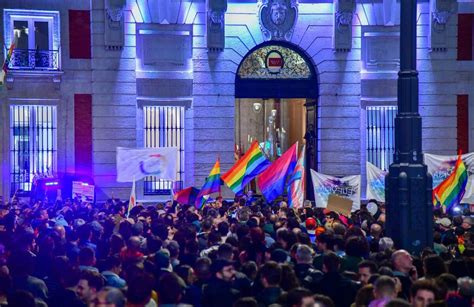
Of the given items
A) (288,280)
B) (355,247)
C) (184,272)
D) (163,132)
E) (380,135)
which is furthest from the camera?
(380,135)

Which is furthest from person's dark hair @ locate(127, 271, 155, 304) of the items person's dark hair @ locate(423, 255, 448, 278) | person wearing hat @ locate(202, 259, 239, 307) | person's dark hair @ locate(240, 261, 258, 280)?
person's dark hair @ locate(423, 255, 448, 278)

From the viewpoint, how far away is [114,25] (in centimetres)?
2662

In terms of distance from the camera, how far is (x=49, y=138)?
26969 mm

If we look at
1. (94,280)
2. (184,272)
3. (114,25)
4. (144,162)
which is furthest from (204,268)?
(114,25)

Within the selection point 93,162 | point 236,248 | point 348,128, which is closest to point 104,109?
point 93,162

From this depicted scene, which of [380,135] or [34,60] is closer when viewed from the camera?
[34,60]

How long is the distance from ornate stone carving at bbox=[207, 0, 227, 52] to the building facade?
35 millimetres

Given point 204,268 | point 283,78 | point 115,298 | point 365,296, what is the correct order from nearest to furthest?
point 115,298, point 365,296, point 204,268, point 283,78

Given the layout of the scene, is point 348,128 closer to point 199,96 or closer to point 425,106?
point 425,106

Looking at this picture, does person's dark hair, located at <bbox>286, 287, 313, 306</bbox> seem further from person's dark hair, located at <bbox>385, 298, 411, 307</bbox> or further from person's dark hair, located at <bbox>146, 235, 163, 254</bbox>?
person's dark hair, located at <bbox>146, 235, 163, 254</bbox>

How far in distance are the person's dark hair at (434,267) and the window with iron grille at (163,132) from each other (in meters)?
18.0

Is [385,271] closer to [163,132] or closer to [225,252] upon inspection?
[225,252]

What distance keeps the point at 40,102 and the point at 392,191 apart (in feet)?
51.2

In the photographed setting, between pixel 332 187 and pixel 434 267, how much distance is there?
9.34 metres
